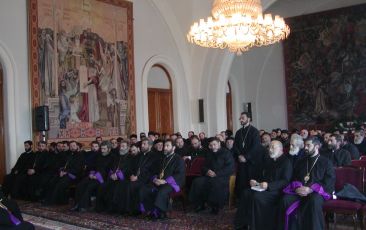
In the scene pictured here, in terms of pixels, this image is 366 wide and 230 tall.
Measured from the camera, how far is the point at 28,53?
10.4m

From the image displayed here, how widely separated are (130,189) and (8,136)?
437 cm

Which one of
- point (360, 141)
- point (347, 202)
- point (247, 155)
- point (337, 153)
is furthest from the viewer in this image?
point (360, 141)

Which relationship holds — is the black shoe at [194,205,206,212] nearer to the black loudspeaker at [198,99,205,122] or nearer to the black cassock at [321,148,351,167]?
the black cassock at [321,148,351,167]

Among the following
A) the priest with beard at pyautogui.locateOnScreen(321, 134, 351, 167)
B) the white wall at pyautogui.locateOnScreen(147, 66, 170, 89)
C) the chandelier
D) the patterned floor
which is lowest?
the patterned floor

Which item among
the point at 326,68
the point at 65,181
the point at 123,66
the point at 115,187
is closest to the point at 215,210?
the point at 115,187

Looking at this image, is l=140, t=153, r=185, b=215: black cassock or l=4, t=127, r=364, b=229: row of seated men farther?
l=140, t=153, r=185, b=215: black cassock

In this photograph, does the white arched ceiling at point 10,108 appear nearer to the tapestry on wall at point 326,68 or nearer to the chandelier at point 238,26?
the chandelier at point 238,26

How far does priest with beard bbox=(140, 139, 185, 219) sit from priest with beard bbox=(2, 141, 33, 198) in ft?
11.9

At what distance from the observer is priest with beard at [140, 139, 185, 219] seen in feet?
22.4

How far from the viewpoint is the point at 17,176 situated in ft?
30.8

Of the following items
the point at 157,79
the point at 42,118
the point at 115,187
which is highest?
the point at 157,79

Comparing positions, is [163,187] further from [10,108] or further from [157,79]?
[157,79]

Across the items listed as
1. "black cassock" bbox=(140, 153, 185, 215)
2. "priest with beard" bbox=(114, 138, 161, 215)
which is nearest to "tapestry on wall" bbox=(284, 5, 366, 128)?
"priest with beard" bbox=(114, 138, 161, 215)

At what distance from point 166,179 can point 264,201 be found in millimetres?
2035
